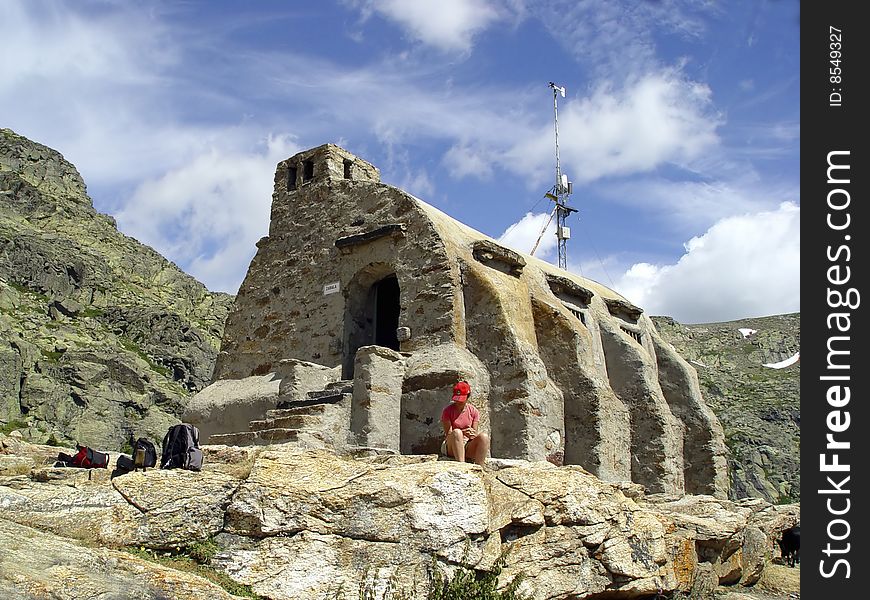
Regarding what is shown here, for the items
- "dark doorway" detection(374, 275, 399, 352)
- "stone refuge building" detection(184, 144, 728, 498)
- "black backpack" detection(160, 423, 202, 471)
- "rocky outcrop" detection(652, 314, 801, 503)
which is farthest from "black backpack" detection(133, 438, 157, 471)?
"rocky outcrop" detection(652, 314, 801, 503)

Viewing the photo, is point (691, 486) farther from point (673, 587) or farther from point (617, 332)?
point (673, 587)

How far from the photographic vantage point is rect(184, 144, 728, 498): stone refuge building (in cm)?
1269

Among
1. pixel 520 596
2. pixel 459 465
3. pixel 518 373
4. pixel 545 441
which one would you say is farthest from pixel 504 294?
pixel 520 596

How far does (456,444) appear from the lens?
905 centimetres

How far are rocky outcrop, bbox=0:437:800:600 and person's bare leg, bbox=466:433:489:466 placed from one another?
0.21 m

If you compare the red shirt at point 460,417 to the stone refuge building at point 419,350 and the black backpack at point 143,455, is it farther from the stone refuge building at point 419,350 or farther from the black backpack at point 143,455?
the black backpack at point 143,455

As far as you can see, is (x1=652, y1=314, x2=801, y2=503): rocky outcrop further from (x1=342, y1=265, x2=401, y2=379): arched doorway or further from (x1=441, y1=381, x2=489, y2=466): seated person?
(x1=441, y1=381, x2=489, y2=466): seated person

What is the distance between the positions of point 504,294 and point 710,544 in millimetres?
5192

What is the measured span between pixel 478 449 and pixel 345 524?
2320mm

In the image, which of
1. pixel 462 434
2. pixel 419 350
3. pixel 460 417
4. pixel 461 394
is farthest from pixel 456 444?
pixel 419 350

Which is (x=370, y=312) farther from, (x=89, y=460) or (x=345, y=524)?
(x=345, y=524)

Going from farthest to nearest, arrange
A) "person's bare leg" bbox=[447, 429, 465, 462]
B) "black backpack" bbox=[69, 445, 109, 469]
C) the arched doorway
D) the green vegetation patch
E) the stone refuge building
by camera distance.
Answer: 1. the arched doorway
2. the stone refuge building
3. "black backpack" bbox=[69, 445, 109, 469]
4. "person's bare leg" bbox=[447, 429, 465, 462]
5. the green vegetation patch

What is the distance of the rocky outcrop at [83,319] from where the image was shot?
48312 mm

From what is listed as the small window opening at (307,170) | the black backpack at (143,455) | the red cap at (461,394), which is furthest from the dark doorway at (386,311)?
the black backpack at (143,455)
